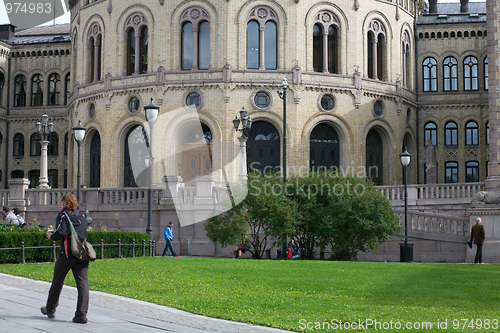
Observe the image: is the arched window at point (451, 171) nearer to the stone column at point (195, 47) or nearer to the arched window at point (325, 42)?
the arched window at point (325, 42)

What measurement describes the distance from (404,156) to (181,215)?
1041 centimetres

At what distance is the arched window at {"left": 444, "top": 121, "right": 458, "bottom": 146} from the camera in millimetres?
50938

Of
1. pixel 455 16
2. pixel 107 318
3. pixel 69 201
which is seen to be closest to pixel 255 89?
pixel 455 16

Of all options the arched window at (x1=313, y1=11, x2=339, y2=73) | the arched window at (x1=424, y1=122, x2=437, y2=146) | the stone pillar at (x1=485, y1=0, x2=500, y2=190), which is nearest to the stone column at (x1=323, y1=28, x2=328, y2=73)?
the arched window at (x1=313, y1=11, x2=339, y2=73)

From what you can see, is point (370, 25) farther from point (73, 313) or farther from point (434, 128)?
point (73, 313)

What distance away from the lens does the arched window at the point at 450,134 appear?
5094 cm

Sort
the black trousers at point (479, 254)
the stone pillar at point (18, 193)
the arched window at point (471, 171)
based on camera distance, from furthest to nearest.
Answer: the arched window at point (471, 171) → the stone pillar at point (18, 193) → the black trousers at point (479, 254)

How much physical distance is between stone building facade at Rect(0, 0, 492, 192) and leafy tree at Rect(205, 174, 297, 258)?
48.3ft

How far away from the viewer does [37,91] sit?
57250 mm

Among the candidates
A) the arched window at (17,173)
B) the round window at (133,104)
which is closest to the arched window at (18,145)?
the arched window at (17,173)

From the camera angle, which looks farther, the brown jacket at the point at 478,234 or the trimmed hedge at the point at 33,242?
the brown jacket at the point at 478,234

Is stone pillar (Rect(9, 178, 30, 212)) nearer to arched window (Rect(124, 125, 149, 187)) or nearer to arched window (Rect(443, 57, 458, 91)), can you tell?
arched window (Rect(124, 125, 149, 187))

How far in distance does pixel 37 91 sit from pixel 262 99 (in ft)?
77.8

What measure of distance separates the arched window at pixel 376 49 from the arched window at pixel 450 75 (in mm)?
7097
